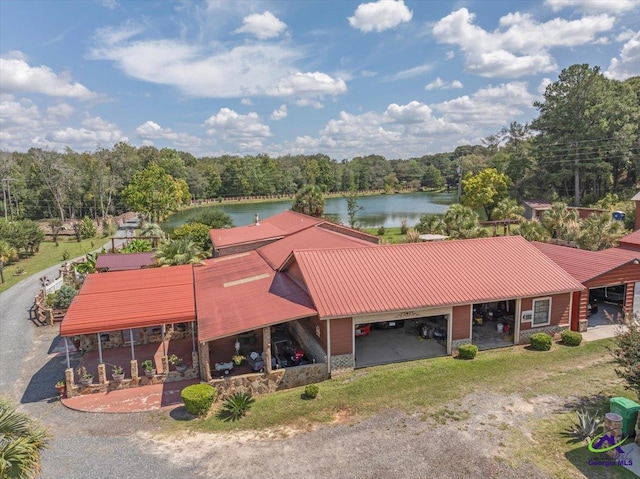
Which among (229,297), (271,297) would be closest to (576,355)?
(271,297)

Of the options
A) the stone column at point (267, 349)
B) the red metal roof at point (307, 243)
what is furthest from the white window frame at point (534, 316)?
the stone column at point (267, 349)

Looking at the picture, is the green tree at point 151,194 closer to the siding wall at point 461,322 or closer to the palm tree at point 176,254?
the palm tree at point 176,254

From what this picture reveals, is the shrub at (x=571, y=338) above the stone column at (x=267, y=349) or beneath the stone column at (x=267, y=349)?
beneath

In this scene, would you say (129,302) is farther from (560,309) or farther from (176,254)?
(560,309)

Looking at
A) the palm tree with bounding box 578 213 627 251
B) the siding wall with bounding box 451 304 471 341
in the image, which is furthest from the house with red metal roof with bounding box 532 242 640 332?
the palm tree with bounding box 578 213 627 251

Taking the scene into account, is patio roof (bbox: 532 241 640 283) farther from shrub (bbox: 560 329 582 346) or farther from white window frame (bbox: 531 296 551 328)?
shrub (bbox: 560 329 582 346)
